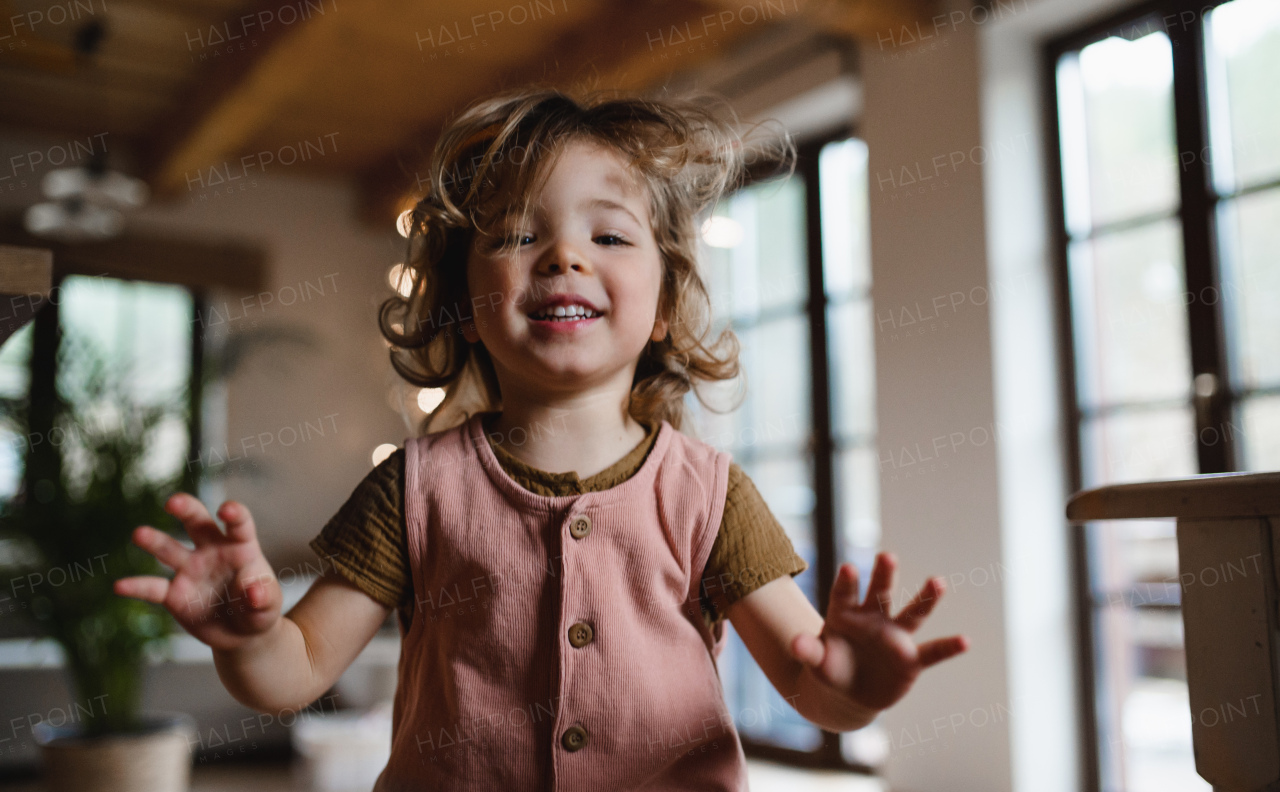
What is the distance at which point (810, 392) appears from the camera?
146 inches

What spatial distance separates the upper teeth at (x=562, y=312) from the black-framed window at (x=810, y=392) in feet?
8.26

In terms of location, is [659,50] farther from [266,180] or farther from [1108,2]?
[266,180]

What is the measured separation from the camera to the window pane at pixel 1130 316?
256 cm

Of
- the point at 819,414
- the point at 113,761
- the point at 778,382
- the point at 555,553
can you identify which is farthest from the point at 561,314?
the point at 778,382

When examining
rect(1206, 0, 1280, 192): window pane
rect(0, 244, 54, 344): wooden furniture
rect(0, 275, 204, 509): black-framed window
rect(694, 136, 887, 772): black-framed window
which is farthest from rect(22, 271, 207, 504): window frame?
rect(1206, 0, 1280, 192): window pane

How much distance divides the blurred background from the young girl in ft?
1.19

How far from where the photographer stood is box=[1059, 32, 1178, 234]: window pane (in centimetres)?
261

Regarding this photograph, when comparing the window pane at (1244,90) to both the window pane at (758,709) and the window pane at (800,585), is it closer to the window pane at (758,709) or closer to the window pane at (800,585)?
the window pane at (800,585)

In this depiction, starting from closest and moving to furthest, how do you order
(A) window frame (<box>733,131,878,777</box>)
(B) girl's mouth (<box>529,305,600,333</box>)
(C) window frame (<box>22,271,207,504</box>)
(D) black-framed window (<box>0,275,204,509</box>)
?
(B) girl's mouth (<box>529,305,600,333</box>)
(C) window frame (<box>22,271,207,504</box>)
(D) black-framed window (<box>0,275,204,509</box>)
(A) window frame (<box>733,131,878,777</box>)

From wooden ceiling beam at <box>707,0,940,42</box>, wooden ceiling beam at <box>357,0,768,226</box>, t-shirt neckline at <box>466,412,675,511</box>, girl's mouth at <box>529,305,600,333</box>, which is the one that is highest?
wooden ceiling beam at <box>357,0,768,226</box>

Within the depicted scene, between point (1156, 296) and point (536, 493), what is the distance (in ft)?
7.62

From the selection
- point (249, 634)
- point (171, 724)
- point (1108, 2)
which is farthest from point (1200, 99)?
point (171, 724)

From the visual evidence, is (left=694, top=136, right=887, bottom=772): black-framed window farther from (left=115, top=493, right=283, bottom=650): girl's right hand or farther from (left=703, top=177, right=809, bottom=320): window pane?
(left=115, top=493, right=283, bottom=650): girl's right hand

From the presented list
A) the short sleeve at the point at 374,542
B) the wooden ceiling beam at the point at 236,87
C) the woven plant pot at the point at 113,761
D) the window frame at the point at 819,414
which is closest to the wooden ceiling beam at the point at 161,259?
the wooden ceiling beam at the point at 236,87
